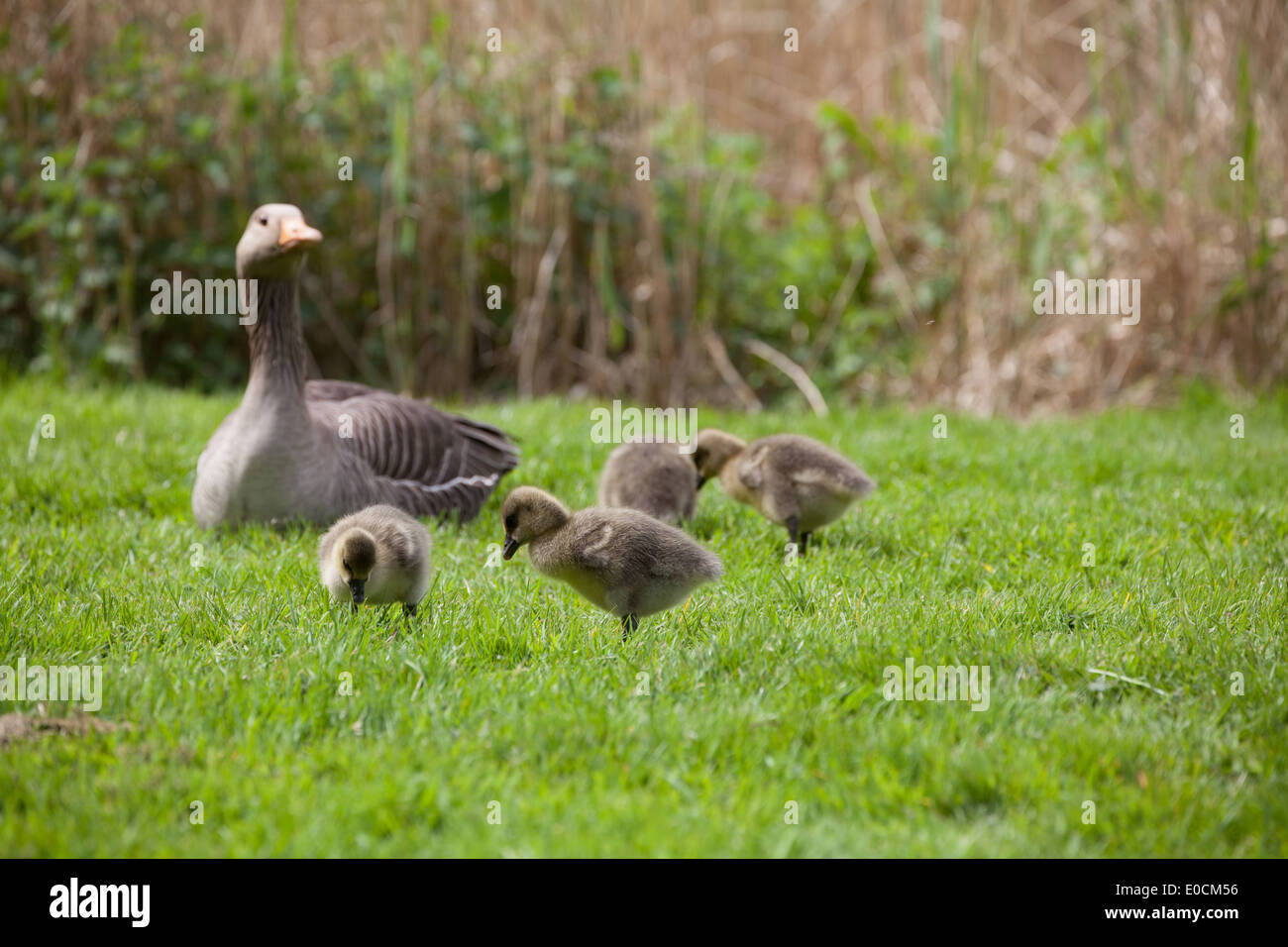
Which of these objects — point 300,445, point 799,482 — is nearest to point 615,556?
point 799,482

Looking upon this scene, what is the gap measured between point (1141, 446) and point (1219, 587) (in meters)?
3.09

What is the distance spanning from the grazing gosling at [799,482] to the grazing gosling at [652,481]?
0.29 m

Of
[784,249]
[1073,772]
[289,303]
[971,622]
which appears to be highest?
[784,249]

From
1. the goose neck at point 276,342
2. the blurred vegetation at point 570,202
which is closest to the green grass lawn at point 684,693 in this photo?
the goose neck at point 276,342

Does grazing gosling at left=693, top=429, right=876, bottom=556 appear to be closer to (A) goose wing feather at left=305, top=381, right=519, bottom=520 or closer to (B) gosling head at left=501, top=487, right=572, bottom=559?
(B) gosling head at left=501, top=487, right=572, bottom=559

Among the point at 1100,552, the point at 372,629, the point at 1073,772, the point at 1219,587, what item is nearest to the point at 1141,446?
the point at 1100,552

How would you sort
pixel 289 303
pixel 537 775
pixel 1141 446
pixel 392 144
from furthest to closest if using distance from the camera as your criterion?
pixel 392 144 → pixel 1141 446 → pixel 289 303 → pixel 537 775

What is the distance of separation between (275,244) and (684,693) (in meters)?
3.22

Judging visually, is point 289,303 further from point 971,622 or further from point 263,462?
point 971,622

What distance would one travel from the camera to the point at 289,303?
240 inches

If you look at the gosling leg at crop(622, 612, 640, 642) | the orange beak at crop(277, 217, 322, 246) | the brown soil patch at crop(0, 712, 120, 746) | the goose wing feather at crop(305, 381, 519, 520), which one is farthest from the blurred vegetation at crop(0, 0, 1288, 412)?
the brown soil patch at crop(0, 712, 120, 746)

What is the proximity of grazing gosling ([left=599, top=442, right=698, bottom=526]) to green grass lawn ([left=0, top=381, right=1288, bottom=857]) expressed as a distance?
1.00ft

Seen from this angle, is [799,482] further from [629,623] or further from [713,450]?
[629,623]

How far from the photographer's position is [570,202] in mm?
9961
